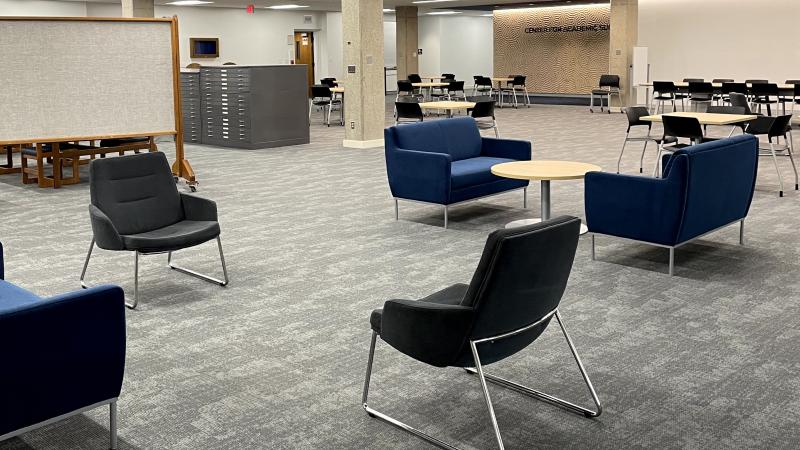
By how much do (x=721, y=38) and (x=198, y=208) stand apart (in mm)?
17740

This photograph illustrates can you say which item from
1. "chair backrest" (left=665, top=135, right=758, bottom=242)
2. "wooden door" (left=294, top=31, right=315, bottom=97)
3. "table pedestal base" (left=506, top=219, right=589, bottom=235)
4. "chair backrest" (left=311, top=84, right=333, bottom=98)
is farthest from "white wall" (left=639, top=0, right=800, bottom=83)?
"chair backrest" (left=665, top=135, right=758, bottom=242)

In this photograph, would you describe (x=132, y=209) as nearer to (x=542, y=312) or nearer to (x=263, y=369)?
(x=263, y=369)

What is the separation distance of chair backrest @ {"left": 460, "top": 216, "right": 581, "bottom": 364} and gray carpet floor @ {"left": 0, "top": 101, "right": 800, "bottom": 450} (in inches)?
19.1

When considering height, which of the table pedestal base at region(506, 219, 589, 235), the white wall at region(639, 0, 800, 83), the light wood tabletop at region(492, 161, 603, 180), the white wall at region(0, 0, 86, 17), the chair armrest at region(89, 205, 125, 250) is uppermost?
the white wall at region(0, 0, 86, 17)

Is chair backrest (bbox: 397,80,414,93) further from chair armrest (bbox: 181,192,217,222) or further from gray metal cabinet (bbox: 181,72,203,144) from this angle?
chair armrest (bbox: 181,192,217,222)

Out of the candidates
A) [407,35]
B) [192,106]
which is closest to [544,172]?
[192,106]

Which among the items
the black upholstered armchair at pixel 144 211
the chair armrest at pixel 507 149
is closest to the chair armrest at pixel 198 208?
the black upholstered armchair at pixel 144 211

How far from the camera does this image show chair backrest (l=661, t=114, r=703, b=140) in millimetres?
8753

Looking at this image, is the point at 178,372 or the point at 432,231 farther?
the point at 432,231

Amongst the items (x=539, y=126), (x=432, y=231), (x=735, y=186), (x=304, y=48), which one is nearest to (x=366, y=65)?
(x=539, y=126)

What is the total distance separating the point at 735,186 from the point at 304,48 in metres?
22.6

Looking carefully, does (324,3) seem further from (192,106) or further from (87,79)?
(87,79)

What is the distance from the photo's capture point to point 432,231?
7203 millimetres

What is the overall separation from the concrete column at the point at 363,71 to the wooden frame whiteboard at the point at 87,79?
15.0 feet
